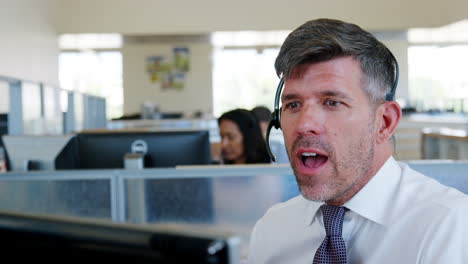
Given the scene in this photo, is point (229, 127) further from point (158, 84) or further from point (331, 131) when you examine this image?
point (158, 84)

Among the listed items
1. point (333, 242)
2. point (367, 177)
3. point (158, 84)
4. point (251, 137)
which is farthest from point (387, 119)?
point (158, 84)

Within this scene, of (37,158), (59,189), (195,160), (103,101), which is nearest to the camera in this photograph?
(59,189)

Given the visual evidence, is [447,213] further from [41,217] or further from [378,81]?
[41,217]

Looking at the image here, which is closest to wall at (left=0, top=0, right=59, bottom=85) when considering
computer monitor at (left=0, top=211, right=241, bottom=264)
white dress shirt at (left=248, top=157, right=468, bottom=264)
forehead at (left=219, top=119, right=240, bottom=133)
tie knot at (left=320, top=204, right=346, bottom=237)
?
forehead at (left=219, top=119, right=240, bottom=133)

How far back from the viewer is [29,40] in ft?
19.6

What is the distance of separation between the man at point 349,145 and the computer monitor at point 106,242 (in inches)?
22.5

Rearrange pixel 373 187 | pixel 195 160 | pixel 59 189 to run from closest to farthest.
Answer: pixel 373 187 → pixel 59 189 → pixel 195 160

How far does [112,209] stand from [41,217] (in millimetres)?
1459

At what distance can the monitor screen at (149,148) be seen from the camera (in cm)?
218

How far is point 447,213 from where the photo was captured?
78 cm

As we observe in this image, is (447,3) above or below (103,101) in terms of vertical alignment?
above

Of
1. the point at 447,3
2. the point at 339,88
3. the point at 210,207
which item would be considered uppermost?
the point at 447,3

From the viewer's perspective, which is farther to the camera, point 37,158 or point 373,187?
point 37,158

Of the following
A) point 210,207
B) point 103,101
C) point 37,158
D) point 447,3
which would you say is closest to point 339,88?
point 210,207
